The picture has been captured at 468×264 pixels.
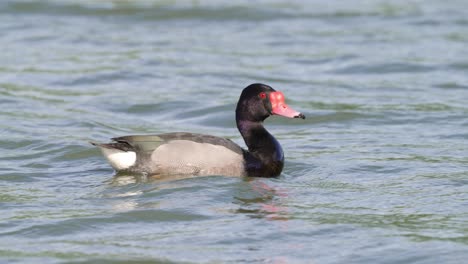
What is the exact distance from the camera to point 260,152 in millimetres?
11672

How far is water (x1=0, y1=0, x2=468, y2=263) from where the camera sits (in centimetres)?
916

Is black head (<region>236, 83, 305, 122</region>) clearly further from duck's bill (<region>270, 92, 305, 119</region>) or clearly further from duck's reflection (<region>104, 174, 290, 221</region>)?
duck's reflection (<region>104, 174, 290, 221</region>)

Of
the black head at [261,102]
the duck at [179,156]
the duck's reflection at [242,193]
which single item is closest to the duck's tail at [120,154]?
the duck at [179,156]

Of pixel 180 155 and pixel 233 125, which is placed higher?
pixel 180 155

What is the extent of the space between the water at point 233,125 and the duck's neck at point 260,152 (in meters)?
0.20

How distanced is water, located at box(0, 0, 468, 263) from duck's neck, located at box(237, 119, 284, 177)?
0.65 ft

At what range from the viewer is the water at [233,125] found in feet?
30.0

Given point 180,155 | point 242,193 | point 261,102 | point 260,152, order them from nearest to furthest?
point 242,193 → point 180,155 → point 260,152 → point 261,102

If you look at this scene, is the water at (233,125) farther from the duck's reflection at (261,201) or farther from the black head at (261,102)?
the black head at (261,102)

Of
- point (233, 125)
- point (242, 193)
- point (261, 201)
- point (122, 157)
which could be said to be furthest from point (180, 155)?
point (233, 125)

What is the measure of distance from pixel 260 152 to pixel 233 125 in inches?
126

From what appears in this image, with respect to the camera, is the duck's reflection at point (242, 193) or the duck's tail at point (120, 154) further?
the duck's tail at point (120, 154)

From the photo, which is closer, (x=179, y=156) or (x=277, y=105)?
(x=179, y=156)

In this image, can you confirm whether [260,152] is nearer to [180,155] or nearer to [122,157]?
[180,155]
